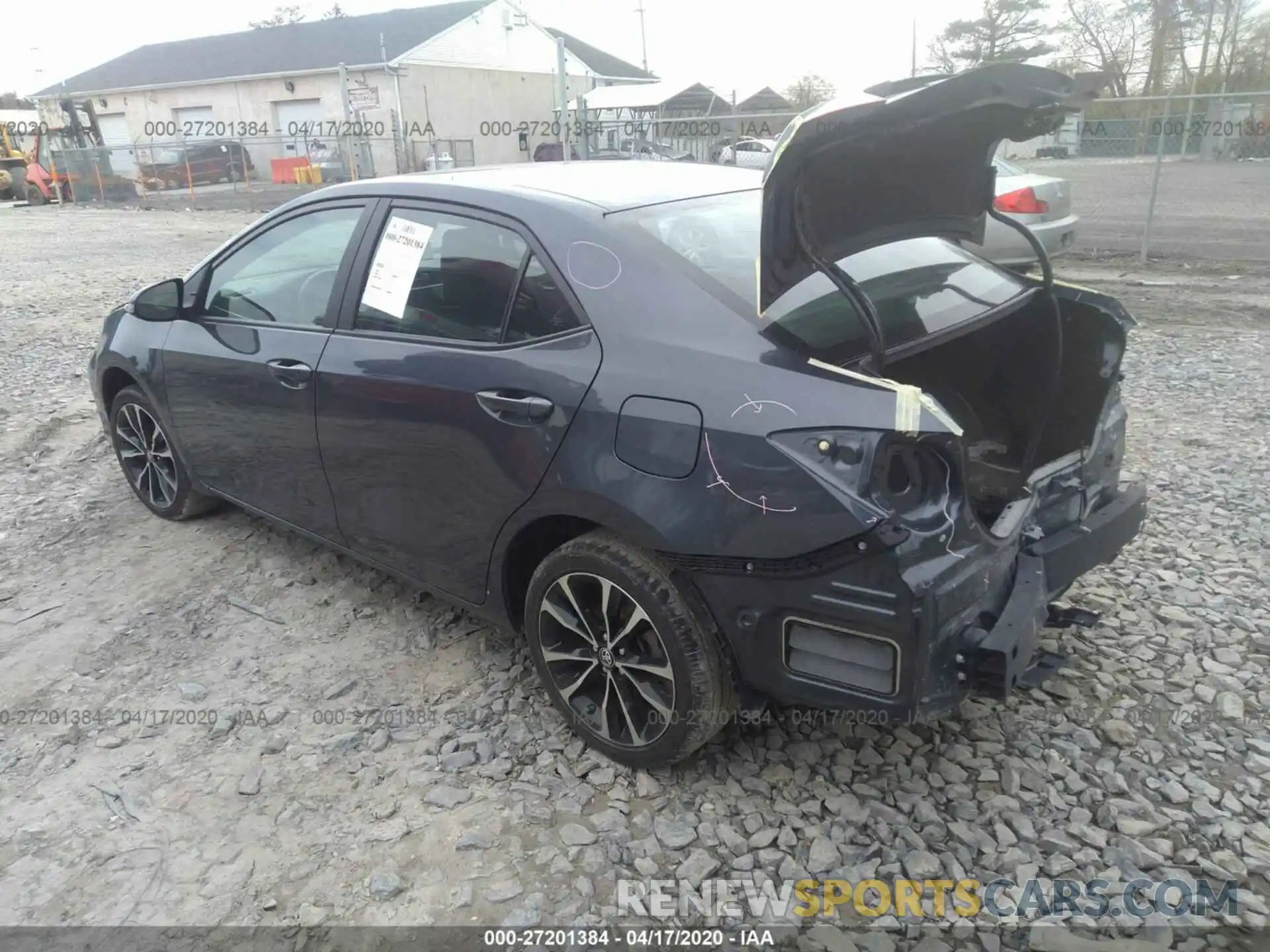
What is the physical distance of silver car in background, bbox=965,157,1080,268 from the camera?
8.18m

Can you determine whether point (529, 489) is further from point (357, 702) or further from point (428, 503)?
point (357, 702)

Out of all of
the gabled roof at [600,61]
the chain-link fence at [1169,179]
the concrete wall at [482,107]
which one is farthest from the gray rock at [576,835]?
the gabled roof at [600,61]

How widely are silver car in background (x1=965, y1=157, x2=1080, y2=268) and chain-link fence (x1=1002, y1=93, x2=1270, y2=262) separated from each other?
2.10 metres

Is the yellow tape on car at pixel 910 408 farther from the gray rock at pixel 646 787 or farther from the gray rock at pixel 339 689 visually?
the gray rock at pixel 339 689

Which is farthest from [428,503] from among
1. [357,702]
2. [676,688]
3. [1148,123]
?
[1148,123]

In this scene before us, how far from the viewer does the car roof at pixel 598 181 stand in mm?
2971

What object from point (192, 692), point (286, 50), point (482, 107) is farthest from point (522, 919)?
point (286, 50)

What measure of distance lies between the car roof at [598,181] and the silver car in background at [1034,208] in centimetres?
531

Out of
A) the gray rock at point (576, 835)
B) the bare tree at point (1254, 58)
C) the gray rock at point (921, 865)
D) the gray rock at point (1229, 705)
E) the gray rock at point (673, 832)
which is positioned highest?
the bare tree at point (1254, 58)

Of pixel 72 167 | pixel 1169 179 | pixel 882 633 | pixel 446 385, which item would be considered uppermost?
pixel 72 167

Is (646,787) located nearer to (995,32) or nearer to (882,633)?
(882,633)

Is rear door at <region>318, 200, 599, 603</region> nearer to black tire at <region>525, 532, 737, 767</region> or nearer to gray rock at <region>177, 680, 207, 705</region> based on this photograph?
black tire at <region>525, 532, 737, 767</region>

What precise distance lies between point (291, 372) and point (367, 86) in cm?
3283

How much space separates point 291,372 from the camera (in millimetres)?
3402
